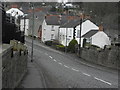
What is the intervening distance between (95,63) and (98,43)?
15448 mm

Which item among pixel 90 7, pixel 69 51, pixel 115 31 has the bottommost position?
pixel 69 51

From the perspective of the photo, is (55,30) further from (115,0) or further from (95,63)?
(95,63)

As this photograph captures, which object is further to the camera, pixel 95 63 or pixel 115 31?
pixel 115 31

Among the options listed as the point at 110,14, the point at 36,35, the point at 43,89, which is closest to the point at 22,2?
the point at 36,35

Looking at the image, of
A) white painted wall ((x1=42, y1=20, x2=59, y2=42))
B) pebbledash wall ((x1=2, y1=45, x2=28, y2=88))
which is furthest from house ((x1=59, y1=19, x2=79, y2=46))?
pebbledash wall ((x1=2, y1=45, x2=28, y2=88))

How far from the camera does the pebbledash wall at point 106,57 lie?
92.4 ft

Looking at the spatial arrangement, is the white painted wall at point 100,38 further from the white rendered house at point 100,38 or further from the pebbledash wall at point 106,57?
the pebbledash wall at point 106,57

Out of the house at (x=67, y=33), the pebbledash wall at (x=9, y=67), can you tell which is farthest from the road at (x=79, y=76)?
the house at (x=67, y=33)

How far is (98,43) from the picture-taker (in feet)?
159

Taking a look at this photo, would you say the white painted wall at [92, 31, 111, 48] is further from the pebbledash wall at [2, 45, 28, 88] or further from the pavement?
the pebbledash wall at [2, 45, 28, 88]

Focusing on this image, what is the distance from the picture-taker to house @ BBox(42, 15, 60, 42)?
68.8 metres

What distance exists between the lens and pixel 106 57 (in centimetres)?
3027

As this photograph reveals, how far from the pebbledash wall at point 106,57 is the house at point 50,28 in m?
31.9

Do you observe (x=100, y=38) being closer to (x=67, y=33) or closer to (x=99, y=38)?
(x=99, y=38)
